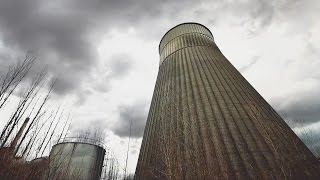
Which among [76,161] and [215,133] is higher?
[76,161]

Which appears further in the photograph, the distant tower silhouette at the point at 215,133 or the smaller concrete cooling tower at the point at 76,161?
the smaller concrete cooling tower at the point at 76,161

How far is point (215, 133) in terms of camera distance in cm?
680

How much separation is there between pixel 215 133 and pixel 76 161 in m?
10.6

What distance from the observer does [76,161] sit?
1348 cm

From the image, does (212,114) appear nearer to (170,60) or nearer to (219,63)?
(219,63)

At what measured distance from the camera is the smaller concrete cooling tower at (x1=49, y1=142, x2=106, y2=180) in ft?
41.7

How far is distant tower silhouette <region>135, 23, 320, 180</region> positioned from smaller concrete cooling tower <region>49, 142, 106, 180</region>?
697 cm

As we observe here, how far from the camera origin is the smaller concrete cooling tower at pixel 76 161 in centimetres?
1272

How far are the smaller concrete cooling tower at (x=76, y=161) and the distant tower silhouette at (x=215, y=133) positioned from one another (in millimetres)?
6972

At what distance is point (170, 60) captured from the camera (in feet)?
36.9

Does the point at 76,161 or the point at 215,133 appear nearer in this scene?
the point at 215,133

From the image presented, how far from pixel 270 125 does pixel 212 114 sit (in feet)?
6.38

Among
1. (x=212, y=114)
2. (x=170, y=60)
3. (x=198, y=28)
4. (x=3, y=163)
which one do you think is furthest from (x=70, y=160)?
(x=198, y=28)

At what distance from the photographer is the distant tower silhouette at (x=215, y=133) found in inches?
230
